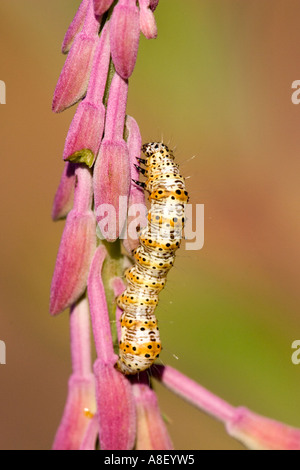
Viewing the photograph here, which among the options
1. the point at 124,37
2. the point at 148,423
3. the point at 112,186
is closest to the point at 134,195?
the point at 112,186

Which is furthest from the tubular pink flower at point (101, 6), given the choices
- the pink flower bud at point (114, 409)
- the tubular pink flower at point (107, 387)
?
the pink flower bud at point (114, 409)

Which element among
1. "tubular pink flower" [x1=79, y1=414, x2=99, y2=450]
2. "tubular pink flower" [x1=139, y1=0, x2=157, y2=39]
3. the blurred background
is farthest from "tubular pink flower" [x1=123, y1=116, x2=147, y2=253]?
the blurred background

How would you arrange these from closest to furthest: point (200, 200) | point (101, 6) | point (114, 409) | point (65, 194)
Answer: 1. point (101, 6)
2. point (114, 409)
3. point (65, 194)
4. point (200, 200)

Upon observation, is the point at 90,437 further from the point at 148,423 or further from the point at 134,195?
the point at 134,195

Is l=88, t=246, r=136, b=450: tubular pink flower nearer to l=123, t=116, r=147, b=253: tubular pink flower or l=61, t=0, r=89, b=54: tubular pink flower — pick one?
l=123, t=116, r=147, b=253: tubular pink flower
